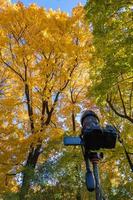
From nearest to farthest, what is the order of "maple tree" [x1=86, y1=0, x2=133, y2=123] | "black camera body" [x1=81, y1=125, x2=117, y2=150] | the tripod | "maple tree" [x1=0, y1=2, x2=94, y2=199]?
the tripod
"black camera body" [x1=81, y1=125, x2=117, y2=150]
"maple tree" [x1=86, y1=0, x2=133, y2=123]
"maple tree" [x1=0, y1=2, x2=94, y2=199]

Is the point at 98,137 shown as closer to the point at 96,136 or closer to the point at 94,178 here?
the point at 96,136

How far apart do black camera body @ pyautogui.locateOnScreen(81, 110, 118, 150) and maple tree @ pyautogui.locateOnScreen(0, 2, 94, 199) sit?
10.4 meters

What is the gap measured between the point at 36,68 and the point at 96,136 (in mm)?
11899

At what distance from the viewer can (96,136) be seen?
138 inches

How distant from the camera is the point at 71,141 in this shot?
12.2 feet

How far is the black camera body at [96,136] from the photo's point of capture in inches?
137

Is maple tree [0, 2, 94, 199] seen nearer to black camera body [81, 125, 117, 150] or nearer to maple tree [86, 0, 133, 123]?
maple tree [86, 0, 133, 123]

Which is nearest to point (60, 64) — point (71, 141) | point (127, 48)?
point (127, 48)

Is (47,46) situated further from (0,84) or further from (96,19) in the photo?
(96,19)

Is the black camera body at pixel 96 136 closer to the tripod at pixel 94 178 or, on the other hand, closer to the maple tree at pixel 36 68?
the tripod at pixel 94 178

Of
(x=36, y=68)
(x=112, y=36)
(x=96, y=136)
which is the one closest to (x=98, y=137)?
(x=96, y=136)

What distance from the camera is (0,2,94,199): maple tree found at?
14.6 meters

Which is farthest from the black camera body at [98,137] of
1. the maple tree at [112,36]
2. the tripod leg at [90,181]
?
the maple tree at [112,36]

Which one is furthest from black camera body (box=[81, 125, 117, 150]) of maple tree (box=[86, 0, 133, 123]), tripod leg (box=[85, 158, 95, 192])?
maple tree (box=[86, 0, 133, 123])
